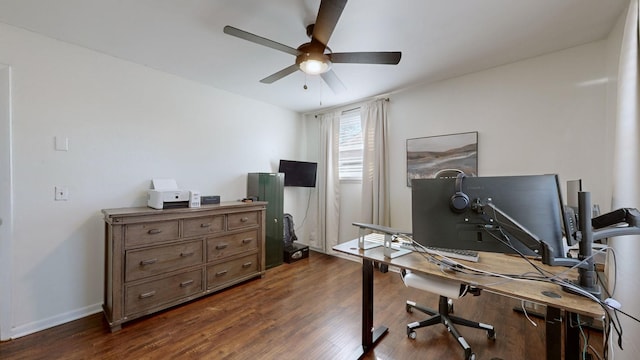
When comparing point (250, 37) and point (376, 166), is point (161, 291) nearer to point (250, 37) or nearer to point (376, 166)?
point (250, 37)

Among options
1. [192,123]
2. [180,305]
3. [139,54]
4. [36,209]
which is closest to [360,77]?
[192,123]

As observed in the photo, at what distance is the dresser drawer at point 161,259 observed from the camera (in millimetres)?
2145

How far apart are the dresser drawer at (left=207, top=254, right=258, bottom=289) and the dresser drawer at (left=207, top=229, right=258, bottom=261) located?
0.35 feet

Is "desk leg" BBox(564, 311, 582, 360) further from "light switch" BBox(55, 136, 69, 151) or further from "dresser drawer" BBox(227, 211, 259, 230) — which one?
"light switch" BBox(55, 136, 69, 151)

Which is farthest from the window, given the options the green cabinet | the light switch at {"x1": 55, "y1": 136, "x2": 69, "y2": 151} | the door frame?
the door frame

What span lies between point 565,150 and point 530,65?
3.19 feet

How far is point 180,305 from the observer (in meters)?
2.44

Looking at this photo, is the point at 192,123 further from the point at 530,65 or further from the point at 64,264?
the point at 530,65

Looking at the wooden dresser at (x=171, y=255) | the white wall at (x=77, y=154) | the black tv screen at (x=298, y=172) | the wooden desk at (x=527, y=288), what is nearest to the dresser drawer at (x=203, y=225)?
the wooden dresser at (x=171, y=255)

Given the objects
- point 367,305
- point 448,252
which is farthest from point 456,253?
point 367,305

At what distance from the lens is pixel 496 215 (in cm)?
109

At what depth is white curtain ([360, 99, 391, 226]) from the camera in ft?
11.4

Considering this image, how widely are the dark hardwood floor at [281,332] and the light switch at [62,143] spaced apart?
5.32 feet

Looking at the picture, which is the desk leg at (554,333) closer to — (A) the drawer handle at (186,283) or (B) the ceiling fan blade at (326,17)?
(B) the ceiling fan blade at (326,17)
